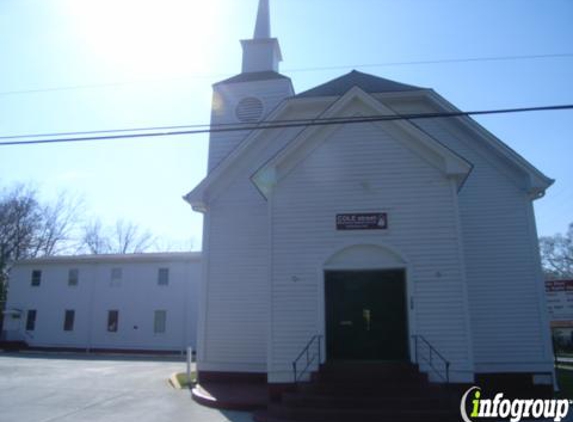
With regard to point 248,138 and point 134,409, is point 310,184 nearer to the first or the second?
point 248,138

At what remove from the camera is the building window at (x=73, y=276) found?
30578 mm

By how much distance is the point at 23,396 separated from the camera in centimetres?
1120

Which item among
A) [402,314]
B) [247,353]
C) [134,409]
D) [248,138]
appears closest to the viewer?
[134,409]

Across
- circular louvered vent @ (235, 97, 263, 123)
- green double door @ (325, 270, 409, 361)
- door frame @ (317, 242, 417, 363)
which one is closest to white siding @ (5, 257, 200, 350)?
circular louvered vent @ (235, 97, 263, 123)

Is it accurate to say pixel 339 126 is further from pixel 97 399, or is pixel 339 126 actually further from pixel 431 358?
pixel 97 399

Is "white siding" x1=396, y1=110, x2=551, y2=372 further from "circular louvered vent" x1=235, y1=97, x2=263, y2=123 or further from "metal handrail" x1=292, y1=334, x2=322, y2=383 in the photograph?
"circular louvered vent" x1=235, y1=97, x2=263, y2=123

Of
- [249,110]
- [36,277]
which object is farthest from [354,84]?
[36,277]

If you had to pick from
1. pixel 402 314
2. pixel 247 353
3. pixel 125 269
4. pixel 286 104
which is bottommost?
pixel 247 353

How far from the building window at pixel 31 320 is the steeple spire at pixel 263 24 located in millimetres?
25454

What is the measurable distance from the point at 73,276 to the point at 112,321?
4.60 m

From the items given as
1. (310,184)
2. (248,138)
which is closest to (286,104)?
(248,138)

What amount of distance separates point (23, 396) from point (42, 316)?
73.4 feet

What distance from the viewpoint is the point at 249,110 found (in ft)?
53.7

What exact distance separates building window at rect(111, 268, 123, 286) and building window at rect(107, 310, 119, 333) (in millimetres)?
1894
